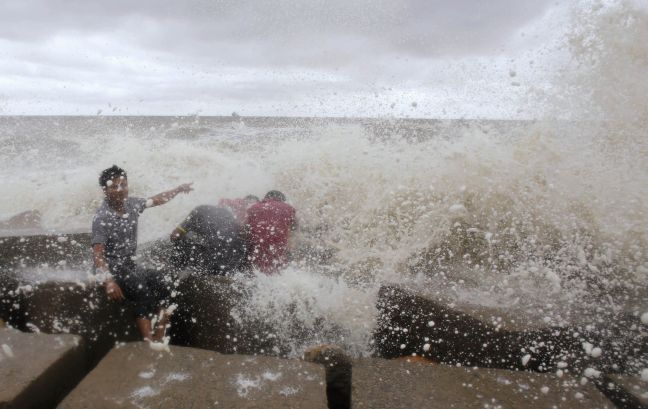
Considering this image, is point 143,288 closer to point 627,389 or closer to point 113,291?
point 113,291

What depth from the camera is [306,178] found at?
336 inches

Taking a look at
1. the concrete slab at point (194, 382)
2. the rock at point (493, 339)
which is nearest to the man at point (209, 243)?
the concrete slab at point (194, 382)

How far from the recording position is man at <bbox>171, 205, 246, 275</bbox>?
423 centimetres

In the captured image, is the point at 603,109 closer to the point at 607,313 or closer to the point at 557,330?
the point at 607,313

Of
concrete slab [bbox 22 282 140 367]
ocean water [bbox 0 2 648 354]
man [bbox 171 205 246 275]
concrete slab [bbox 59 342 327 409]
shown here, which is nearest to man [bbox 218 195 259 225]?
man [bbox 171 205 246 275]

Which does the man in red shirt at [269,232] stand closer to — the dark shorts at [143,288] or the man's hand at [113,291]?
the dark shorts at [143,288]

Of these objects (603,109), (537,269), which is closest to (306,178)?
(603,109)

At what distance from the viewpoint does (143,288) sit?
3146 mm

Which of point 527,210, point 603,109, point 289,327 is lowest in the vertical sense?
point 289,327

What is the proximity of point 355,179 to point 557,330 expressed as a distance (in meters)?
5.31

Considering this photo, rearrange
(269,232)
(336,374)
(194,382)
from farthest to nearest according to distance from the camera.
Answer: (269,232), (336,374), (194,382)

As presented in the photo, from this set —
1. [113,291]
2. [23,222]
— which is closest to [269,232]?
[113,291]

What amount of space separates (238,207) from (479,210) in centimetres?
301

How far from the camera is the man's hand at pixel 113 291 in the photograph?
289 cm
